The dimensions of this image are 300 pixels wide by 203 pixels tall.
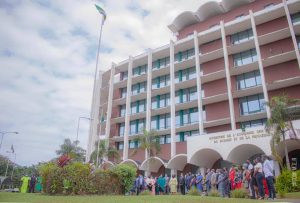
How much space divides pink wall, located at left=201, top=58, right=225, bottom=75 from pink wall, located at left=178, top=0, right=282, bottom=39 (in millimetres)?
6138

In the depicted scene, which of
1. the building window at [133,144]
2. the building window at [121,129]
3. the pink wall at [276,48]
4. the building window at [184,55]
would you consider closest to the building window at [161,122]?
the building window at [133,144]

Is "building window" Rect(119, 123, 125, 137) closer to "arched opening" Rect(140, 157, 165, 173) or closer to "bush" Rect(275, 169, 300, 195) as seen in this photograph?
"arched opening" Rect(140, 157, 165, 173)

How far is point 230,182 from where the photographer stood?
15.6 metres

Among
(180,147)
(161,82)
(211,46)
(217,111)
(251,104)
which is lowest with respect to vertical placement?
(180,147)

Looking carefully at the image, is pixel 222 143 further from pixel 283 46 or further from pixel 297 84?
pixel 283 46

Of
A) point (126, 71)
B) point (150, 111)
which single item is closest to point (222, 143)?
point (150, 111)

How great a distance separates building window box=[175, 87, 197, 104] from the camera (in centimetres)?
3434

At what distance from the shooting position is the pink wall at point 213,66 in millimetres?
33162

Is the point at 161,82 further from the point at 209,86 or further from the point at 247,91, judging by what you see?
the point at 247,91

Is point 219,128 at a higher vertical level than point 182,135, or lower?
higher

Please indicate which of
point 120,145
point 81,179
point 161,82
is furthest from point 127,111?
point 81,179

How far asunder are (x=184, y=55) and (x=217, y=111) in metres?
9.72

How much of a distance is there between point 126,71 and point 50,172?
29838mm

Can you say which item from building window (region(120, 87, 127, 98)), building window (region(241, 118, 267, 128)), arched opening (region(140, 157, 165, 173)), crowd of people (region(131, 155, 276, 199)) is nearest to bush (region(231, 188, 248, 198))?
crowd of people (region(131, 155, 276, 199))
